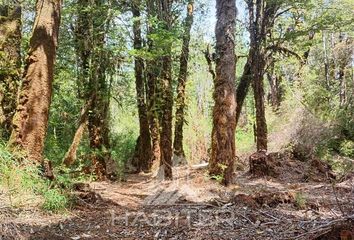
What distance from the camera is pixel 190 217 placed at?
17.3 ft

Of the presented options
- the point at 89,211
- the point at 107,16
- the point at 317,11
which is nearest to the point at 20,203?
the point at 89,211

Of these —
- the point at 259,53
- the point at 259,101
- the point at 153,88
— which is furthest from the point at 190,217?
the point at 259,53

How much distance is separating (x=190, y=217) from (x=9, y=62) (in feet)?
16.7

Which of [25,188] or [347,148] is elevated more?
[25,188]

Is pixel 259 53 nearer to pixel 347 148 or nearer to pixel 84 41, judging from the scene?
pixel 347 148

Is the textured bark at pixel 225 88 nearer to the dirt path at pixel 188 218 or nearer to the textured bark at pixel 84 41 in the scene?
the dirt path at pixel 188 218

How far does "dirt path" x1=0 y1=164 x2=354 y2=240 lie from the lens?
435 cm

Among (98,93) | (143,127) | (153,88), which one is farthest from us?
(143,127)

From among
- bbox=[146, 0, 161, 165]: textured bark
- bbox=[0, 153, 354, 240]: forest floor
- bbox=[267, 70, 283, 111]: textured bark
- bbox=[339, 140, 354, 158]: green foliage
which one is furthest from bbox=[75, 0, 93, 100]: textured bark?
bbox=[267, 70, 283, 111]: textured bark

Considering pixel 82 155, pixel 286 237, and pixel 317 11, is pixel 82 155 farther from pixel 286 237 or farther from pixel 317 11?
pixel 317 11

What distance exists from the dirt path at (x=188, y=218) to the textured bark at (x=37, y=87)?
3.98 ft

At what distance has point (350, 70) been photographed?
20781mm

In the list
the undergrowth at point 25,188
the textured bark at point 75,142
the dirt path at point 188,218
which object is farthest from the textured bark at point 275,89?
the undergrowth at point 25,188

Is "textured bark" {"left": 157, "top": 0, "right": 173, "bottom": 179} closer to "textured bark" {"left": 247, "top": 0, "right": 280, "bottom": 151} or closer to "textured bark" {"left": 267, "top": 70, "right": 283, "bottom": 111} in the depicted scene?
"textured bark" {"left": 247, "top": 0, "right": 280, "bottom": 151}
